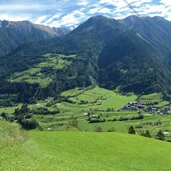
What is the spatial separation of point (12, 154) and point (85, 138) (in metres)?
22.6

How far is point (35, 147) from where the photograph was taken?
45312mm

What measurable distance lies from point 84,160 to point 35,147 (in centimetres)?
614

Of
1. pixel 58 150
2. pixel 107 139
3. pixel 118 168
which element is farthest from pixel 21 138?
pixel 107 139

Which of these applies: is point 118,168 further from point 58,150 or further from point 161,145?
point 161,145

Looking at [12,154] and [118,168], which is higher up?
[12,154]

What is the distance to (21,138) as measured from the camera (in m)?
45.8

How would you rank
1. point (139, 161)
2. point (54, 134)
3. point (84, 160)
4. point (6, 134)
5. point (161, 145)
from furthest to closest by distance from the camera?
point (161, 145) → point (54, 134) → point (139, 161) → point (84, 160) → point (6, 134)

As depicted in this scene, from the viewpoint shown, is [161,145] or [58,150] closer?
[58,150]

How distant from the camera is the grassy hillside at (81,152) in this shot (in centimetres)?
3875

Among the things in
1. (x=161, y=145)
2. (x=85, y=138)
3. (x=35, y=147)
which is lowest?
(x=161, y=145)

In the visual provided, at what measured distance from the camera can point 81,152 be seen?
51000 millimetres

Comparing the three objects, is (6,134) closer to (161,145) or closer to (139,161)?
(139,161)

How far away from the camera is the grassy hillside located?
38.8 meters

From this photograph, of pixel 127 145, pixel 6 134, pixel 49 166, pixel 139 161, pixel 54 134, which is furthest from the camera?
pixel 127 145
